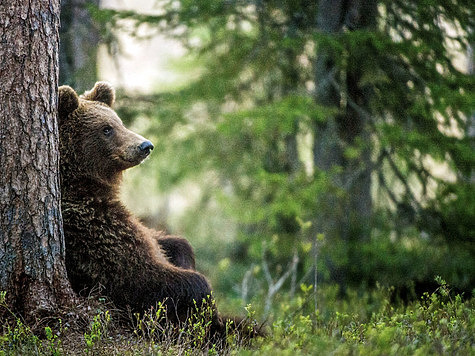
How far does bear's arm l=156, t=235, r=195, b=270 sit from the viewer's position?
4.64m

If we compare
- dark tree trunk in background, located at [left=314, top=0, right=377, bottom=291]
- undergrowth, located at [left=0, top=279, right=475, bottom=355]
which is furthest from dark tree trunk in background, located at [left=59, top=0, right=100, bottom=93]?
undergrowth, located at [left=0, top=279, right=475, bottom=355]

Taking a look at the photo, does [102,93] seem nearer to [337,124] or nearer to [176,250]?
[176,250]

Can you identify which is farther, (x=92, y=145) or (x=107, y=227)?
(x=92, y=145)

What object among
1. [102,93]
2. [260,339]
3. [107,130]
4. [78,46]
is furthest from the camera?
[78,46]

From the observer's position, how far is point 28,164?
11.5ft

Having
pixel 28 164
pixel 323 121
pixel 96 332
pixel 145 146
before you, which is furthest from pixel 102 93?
pixel 323 121

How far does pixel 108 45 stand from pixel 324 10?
3124 mm

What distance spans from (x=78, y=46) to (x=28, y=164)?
4.29 meters

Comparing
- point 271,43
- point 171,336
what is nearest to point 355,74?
point 271,43

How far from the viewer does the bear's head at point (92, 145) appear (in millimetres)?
4090

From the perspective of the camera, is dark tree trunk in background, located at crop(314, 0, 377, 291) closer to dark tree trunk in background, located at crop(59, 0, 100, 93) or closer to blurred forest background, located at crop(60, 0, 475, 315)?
blurred forest background, located at crop(60, 0, 475, 315)

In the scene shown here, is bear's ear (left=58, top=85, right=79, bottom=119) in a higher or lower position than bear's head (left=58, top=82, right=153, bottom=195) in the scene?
higher

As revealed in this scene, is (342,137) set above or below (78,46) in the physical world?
below

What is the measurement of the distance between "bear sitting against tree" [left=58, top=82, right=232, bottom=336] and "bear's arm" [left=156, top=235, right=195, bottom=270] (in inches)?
13.1
